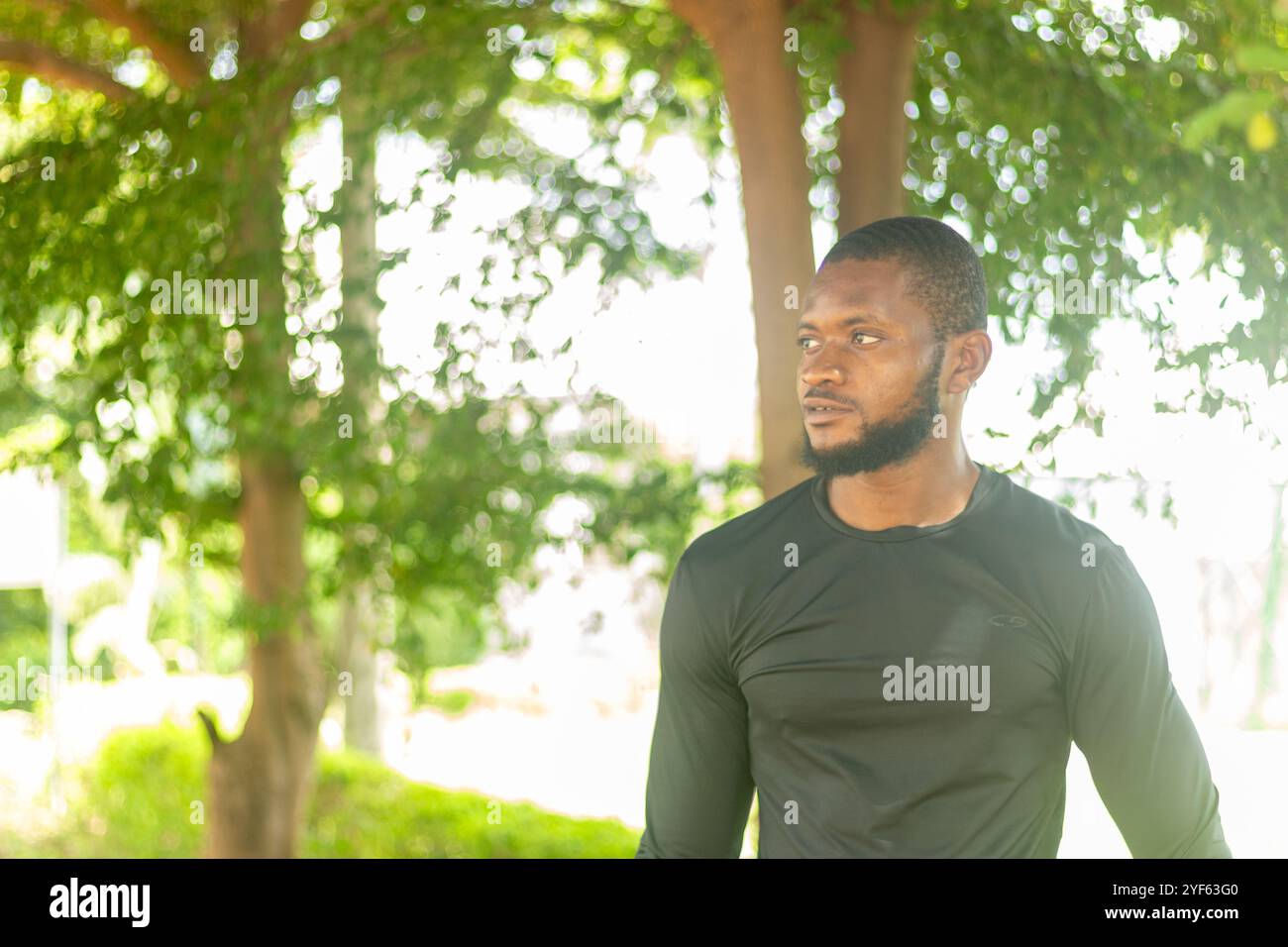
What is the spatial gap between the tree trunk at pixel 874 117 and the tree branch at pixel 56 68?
300cm

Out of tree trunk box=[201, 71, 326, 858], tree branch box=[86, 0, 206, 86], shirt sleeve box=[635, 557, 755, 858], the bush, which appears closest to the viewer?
shirt sleeve box=[635, 557, 755, 858]

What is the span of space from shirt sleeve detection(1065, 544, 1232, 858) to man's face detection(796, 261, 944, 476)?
371 millimetres

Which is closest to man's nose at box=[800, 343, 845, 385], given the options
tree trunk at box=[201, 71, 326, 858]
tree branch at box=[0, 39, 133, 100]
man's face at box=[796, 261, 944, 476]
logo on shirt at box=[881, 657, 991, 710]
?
man's face at box=[796, 261, 944, 476]

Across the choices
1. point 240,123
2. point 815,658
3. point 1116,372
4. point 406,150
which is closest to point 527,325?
point 406,150

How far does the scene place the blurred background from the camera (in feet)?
11.3

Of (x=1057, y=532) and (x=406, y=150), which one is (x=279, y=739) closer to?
(x=406, y=150)

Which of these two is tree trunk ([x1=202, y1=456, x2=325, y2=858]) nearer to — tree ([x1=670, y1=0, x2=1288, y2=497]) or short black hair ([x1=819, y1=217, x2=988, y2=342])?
tree ([x1=670, y1=0, x2=1288, y2=497])

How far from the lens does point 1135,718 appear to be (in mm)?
1932

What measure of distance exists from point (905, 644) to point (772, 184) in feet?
5.53

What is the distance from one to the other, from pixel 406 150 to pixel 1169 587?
109 inches

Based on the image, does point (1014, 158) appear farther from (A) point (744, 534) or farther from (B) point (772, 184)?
(A) point (744, 534)

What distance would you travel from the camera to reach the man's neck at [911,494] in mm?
2111

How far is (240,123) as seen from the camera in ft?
13.1

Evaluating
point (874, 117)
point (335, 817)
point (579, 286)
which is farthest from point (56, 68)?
point (335, 817)
